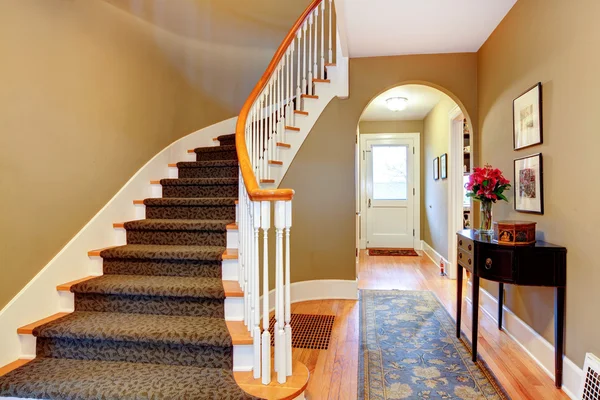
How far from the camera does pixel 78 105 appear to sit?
223 cm

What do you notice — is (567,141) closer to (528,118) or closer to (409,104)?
(528,118)

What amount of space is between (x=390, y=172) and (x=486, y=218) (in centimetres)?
413

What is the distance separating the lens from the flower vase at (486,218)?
7.65ft

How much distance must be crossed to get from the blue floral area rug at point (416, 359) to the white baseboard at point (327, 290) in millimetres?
277

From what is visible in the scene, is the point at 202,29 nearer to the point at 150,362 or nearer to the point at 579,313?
the point at 150,362

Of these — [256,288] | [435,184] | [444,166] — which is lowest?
[256,288]

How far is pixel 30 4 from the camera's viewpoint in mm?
1874

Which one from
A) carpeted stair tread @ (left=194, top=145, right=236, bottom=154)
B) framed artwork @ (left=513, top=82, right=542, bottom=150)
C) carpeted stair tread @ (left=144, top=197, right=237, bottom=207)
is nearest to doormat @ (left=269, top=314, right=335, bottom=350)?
carpeted stair tread @ (left=144, top=197, right=237, bottom=207)

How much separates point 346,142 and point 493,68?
143 centimetres

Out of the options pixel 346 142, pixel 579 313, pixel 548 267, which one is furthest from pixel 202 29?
pixel 579 313

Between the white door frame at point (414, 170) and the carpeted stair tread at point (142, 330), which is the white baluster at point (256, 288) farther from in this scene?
the white door frame at point (414, 170)

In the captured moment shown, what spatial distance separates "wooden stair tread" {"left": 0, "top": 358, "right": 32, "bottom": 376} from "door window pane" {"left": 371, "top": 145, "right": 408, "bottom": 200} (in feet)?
18.4

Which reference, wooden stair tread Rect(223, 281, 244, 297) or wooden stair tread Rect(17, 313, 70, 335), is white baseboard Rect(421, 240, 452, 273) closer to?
wooden stair tread Rect(223, 281, 244, 297)

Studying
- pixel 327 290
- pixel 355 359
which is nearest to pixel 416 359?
pixel 355 359
